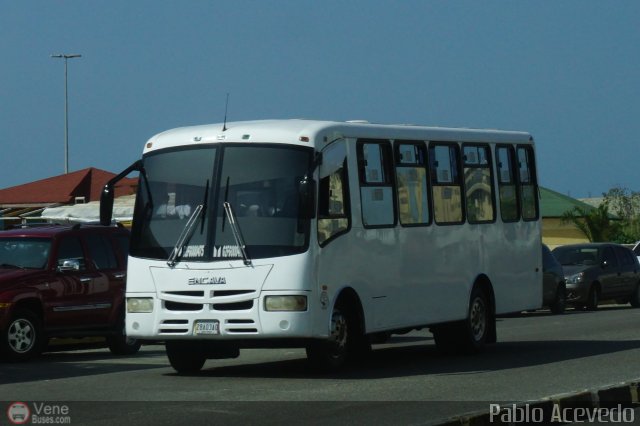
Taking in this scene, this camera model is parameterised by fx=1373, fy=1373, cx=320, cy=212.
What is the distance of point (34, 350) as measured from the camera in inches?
753

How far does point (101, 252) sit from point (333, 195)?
235 inches

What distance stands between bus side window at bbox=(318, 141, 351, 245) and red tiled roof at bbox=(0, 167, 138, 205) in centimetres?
4884

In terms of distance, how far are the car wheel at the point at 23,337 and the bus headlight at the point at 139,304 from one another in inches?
142

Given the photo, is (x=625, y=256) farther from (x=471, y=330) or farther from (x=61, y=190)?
(x=61, y=190)

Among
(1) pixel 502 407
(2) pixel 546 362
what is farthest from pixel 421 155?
(1) pixel 502 407

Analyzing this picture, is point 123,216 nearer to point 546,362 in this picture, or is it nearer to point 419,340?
point 419,340

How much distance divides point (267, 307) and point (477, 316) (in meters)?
5.20

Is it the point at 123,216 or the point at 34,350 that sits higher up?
the point at 123,216

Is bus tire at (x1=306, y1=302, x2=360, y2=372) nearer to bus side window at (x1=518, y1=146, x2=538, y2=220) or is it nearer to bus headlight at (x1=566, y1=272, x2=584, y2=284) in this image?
bus side window at (x1=518, y1=146, x2=538, y2=220)

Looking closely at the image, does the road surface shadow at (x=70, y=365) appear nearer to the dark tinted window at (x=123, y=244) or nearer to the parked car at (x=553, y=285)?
the dark tinted window at (x=123, y=244)

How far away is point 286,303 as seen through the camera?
48.8ft

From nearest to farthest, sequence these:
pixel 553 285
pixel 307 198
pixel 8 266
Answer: pixel 307 198 < pixel 8 266 < pixel 553 285

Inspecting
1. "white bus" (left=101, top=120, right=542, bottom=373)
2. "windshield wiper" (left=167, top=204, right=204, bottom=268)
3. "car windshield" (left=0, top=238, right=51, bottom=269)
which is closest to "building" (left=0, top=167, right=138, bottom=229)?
"car windshield" (left=0, top=238, right=51, bottom=269)

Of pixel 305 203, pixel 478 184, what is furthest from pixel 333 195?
pixel 478 184
